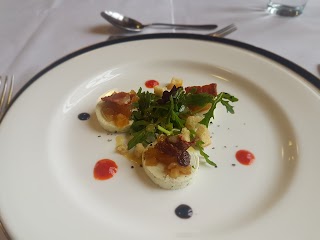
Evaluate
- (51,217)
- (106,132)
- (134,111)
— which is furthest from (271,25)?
(51,217)

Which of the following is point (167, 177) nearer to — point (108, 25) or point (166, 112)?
point (166, 112)

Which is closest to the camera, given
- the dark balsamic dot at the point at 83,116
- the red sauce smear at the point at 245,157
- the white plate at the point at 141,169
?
the white plate at the point at 141,169

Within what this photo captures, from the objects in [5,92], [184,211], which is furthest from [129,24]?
[184,211]

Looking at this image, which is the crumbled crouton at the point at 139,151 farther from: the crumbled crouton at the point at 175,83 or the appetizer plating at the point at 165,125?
the crumbled crouton at the point at 175,83

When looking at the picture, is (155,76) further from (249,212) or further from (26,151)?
(249,212)

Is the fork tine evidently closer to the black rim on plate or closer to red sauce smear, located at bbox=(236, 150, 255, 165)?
the black rim on plate

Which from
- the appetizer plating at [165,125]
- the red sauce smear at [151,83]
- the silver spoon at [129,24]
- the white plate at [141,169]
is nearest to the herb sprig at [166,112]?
the appetizer plating at [165,125]

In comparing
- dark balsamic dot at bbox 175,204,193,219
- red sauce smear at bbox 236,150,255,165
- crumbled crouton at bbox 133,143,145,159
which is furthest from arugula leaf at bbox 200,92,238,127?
dark balsamic dot at bbox 175,204,193,219
